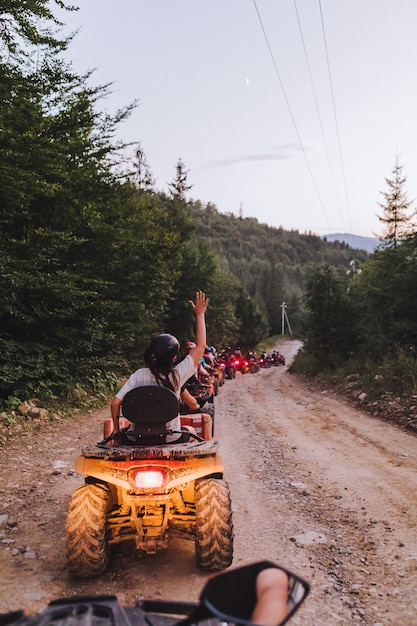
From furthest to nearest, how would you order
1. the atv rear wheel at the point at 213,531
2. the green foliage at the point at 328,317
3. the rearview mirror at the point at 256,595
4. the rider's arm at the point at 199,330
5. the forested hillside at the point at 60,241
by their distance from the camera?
1. the green foliage at the point at 328,317
2. the forested hillside at the point at 60,241
3. the rider's arm at the point at 199,330
4. the atv rear wheel at the point at 213,531
5. the rearview mirror at the point at 256,595

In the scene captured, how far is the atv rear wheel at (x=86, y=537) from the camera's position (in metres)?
3.75

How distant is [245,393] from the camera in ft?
61.1

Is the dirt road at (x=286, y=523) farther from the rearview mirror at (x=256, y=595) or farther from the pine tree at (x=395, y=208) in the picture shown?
the pine tree at (x=395, y=208)

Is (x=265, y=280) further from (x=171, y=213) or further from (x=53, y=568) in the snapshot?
(x=53, y=568)

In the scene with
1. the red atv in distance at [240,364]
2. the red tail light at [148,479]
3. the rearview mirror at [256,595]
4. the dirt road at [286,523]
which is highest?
the rearview mirror at [256,595]

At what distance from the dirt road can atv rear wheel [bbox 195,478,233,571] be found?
0.57 feet

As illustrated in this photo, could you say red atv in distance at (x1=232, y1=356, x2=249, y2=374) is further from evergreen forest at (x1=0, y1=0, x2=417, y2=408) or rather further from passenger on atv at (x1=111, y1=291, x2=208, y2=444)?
passenger on atv at (x1=111, y1=291, x2=208, y2=444)

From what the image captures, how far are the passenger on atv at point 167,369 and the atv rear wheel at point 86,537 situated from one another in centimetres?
66

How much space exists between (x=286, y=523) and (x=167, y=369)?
2.15 m

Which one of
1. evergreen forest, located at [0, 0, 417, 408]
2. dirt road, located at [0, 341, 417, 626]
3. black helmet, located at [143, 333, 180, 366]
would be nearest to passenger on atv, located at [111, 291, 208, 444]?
black helmet, located at [143, 333, 180, 366]

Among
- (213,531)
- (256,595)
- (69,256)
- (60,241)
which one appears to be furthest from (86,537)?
(69,256)

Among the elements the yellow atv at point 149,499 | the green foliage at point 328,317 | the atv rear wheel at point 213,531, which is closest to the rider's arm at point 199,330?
the yellow atv at point 149,499

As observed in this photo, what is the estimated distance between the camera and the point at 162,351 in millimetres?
4285

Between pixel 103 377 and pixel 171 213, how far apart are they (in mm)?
21727
